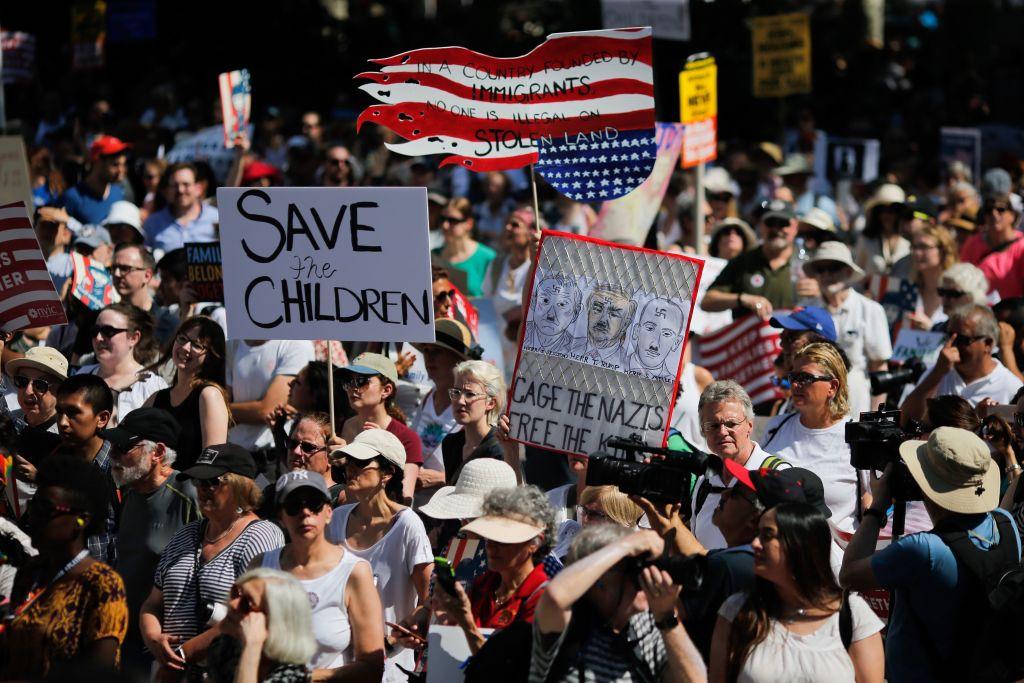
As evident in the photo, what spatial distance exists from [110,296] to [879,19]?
18.7m

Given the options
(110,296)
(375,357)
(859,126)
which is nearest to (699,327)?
(375,357)

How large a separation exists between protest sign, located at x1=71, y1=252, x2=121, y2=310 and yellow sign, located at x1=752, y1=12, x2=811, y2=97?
29.6 feet

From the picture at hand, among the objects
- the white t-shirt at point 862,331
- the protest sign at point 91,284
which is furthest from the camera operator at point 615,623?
the protest sign at point 91,284

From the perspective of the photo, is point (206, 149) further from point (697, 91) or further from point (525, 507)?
point (525, 507)

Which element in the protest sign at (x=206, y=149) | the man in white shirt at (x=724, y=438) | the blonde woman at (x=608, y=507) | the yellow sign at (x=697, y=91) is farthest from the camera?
the protest sign at (x=206, y=149)

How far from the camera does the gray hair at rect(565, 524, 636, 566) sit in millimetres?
4512

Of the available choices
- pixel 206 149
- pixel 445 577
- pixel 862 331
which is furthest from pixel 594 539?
pixel 206 149

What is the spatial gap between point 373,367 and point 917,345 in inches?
139

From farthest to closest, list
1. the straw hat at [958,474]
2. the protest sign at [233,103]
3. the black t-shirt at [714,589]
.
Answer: the protest sign at [233,103] → the straw hat at [958,474] → the black t-shirt at [714,589]

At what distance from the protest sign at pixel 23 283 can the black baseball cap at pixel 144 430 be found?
4.90 feet

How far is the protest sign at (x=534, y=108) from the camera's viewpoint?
7.02 meters

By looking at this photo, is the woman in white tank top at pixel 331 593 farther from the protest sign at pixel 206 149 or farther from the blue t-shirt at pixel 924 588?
the protest sign at pixel 206 149

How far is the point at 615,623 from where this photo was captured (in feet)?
14.6

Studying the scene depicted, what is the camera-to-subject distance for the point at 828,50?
78.5 feet
